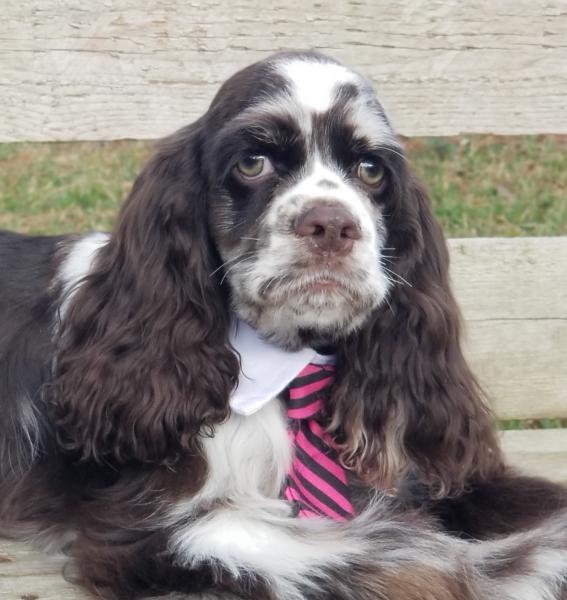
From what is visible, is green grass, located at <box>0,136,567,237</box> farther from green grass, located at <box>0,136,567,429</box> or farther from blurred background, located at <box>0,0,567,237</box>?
blurred background, located at <box>0,0,567,237</box>

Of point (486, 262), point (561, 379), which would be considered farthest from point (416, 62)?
point (561, 379)

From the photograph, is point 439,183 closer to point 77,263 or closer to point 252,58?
point 252,58

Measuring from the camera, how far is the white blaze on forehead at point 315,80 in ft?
8.61

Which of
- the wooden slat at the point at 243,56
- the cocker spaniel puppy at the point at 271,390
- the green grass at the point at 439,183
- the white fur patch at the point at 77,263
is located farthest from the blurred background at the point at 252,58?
the green grass at the point at 439,183

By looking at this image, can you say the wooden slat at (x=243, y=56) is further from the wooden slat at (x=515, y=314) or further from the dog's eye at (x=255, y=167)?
the dog's eye at (x=255, y=167)

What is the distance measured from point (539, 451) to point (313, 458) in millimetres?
1032

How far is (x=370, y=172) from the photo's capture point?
2.73 m

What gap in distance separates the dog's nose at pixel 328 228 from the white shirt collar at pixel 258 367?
36 cm

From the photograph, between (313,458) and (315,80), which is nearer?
(315,80)

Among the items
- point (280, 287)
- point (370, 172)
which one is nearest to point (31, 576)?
point (280, 287)

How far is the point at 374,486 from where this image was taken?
9.26 ft

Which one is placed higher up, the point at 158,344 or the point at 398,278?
the point at 398,278

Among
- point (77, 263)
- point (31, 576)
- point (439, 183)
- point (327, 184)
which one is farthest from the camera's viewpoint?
point (439, 183)

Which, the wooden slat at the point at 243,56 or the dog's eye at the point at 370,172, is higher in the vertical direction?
the wooden slat at the point at 243,56
